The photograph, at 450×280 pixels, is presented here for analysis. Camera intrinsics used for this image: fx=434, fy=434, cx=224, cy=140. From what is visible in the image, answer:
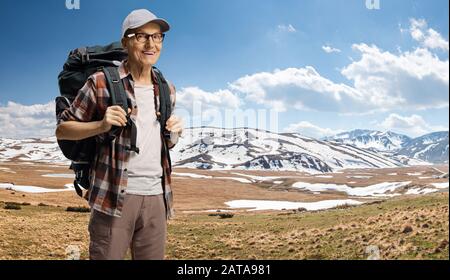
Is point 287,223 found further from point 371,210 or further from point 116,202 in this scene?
point 116,202

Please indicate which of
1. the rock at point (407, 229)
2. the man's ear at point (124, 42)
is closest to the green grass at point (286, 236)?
the rock at point (407, 229)

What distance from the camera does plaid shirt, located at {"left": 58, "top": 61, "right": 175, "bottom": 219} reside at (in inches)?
113

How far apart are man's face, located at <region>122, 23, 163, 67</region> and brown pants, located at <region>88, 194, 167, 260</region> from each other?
36.8 inches

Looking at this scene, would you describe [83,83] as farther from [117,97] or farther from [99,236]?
[99,236]

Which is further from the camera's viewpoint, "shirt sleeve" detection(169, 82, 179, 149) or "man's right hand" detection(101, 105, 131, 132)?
"shirt sleeve" detection(169, 82, 179, 149)

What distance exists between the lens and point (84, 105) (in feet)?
9.46

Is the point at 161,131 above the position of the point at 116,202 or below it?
above

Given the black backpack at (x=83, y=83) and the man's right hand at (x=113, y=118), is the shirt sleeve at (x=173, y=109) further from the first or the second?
the man's right hand at (x=113, y=118)

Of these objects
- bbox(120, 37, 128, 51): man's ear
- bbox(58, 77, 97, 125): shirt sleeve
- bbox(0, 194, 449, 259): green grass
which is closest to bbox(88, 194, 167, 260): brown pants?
bbox(58, 77, 97, 125): shirt sleeve

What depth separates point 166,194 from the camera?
10.3 feet

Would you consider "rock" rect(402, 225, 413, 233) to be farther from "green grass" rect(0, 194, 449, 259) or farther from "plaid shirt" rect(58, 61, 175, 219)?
"plaid shirt" rect(58, 61, 175, 219)

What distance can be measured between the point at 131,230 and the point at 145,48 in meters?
1.26
